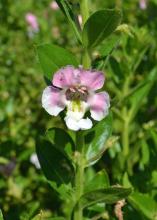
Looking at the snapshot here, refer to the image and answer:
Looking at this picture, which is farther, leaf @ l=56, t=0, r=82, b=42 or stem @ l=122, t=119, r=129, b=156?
stem @ l=122, t=119, r=129, b=156

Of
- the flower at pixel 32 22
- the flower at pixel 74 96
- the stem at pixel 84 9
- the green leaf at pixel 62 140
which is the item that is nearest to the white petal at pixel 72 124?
the flower at pixel 74 96

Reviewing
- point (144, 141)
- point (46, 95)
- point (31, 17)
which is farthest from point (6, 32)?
point (46, 95)

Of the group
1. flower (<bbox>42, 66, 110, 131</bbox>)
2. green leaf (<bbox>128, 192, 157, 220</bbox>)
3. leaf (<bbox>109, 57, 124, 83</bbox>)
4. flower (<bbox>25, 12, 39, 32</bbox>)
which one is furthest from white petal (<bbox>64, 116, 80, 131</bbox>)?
flower (<bbox>25, 12, 39, 32</bbox>)

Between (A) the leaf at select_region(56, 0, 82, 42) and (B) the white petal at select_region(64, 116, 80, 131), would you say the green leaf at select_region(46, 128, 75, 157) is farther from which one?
(A) the leaf at select_region(56, 0, 82, 42)

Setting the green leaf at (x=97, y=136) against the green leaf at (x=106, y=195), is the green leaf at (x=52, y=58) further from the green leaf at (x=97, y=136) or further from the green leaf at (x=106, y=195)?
the green leaf at (x=106, y=195)

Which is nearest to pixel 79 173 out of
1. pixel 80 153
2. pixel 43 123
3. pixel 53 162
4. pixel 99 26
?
pixel 80 153

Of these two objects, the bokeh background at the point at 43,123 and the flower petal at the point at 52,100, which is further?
the bokeh background at the point at 43,123
